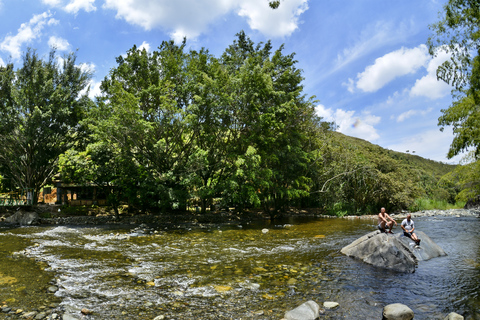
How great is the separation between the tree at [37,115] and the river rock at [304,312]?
22844 mm

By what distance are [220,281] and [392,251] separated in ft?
19.7

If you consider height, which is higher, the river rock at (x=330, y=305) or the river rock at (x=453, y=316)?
the river rock at (x=330, y=305)

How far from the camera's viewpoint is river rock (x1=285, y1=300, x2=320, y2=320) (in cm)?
528

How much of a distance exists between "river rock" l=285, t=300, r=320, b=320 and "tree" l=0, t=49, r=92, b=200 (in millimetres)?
22844

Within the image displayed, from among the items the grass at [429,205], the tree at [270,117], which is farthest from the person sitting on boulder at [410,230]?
the grass at [429,205]

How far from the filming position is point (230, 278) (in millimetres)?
7844

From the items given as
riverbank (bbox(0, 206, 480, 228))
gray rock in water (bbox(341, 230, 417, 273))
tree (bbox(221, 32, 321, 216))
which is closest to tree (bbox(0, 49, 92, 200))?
riverbank (bbox(0, 206, 480, 228))

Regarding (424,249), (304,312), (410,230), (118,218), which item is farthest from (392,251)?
(118,218)

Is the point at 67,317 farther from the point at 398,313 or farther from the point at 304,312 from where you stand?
the point at 398,313

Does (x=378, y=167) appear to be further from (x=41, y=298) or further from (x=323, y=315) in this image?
(x=41, y=298)

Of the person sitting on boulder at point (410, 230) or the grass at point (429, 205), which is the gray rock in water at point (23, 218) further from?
the grass at point (429, 205)

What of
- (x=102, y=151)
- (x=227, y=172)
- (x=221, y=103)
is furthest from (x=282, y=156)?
(x=102, y=151)

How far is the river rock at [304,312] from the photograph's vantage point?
17.3 ft

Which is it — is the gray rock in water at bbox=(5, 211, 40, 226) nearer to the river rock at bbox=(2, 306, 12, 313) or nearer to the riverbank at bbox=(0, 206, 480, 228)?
the riverbank at bbox=(0, 206, 480, 228)
